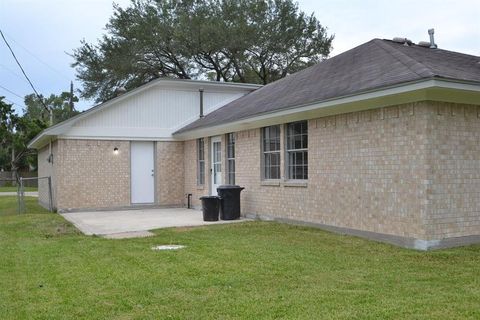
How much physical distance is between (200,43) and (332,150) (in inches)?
889

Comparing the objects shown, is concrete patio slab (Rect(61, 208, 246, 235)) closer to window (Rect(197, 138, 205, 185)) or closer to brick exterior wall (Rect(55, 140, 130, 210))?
brick exterior wall (Rect(55, 140, 130, 210))

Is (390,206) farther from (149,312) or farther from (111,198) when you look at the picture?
(111,198)

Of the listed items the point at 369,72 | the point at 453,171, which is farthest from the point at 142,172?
the point at 453,171

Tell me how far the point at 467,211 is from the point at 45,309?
275 inches

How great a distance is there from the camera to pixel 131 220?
45.3 ft

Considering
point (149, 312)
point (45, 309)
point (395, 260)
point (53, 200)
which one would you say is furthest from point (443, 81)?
point (53, 200)

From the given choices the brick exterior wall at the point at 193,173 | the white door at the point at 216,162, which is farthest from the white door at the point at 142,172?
the white door at the point at 216,162

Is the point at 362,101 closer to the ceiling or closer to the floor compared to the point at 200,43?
closer to the floor

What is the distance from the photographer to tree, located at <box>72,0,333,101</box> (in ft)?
104

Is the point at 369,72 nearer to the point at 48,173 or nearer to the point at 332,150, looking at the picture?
the point at 332,150

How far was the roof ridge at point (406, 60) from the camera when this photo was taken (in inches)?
315

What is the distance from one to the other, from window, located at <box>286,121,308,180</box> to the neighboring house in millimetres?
25

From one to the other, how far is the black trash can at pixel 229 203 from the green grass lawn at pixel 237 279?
3.42 metres

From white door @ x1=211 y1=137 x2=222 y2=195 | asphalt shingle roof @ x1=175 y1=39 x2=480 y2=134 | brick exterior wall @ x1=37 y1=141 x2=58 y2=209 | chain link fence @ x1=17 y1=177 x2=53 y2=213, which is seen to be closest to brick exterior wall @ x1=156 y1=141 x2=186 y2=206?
white door @ x1=211 y1=137 x2=222 y2=195
